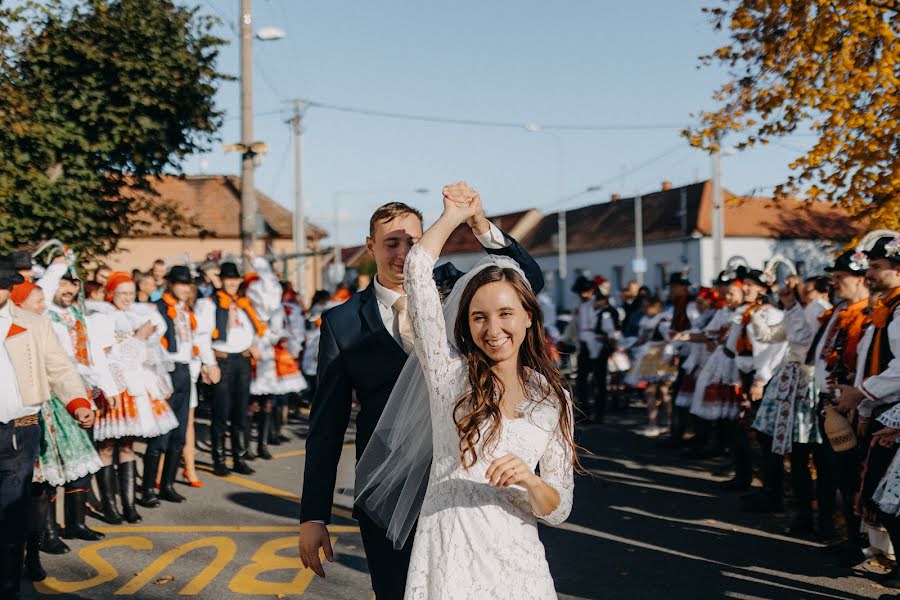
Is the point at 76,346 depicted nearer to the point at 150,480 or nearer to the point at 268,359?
the point at 150,480

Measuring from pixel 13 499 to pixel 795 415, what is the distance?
18.9 feet

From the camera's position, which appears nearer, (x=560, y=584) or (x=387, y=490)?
(x=387, y=490)

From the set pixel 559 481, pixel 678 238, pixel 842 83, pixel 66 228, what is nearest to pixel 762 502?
pixel 842 83

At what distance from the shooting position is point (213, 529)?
25.6 ft

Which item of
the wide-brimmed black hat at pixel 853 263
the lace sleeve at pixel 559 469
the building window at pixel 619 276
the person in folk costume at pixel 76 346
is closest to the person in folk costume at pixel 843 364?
the wide-brimmed black hat at pixel 853 263

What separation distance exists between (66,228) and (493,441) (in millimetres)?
9732

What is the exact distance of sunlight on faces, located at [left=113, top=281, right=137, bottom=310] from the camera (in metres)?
8.38

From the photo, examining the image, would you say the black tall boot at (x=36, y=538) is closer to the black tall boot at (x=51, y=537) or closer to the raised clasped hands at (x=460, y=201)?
the black tall boot at (x=51, y=537)

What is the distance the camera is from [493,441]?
3.10 metres

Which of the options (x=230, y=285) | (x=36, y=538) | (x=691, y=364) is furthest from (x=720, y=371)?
(x=36, y=538)

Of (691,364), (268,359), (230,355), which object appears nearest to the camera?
(230,355)

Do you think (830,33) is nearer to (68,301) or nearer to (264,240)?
(68,301)

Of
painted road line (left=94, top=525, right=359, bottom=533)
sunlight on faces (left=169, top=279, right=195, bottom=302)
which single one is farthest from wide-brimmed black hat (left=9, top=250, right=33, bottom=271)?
painted road line (left=94, top=525, right=359, bottom=533)

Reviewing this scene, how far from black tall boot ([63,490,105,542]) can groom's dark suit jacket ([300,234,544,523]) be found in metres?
4.61
